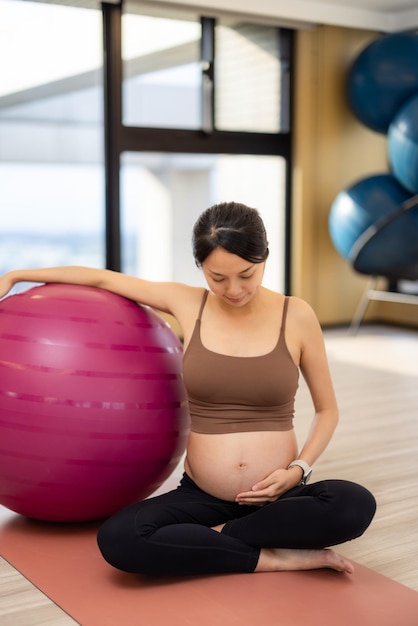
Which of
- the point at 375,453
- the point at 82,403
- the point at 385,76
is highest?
the point at 385,76

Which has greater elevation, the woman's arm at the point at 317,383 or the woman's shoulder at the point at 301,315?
the woman's shoulder at the point at 301,315

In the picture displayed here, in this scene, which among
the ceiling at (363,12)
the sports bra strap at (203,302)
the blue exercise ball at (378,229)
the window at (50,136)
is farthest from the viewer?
the ceiling at (363,12)

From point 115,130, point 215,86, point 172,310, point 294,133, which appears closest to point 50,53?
point 115,130

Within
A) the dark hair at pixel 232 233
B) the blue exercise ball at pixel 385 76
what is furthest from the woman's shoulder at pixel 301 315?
the blue exercise ball at pixel 385 76

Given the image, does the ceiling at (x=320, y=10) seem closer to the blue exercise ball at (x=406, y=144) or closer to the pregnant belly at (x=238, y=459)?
the blue exercise ball at (x=406, y=144)

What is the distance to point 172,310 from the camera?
7.08 ft

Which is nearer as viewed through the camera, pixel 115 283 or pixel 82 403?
pixel 82 403

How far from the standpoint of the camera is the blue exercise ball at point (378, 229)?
16.7 ft

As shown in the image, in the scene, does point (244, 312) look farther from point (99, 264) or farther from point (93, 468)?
point (99, 264)

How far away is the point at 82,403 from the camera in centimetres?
199

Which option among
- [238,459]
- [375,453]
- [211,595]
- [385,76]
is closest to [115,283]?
[238,459]

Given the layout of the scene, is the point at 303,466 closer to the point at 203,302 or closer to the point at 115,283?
the point at 203,302

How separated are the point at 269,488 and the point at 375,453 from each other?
3.77 ft

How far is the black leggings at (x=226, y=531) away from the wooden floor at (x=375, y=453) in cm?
19
